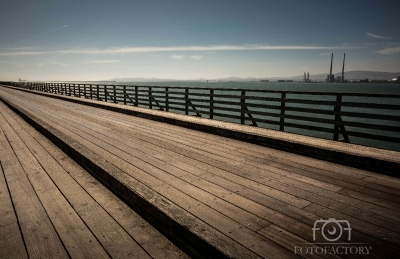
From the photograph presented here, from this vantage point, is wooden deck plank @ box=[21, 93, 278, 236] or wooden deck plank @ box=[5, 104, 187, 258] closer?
wooden deck plank @ box=[5, 104, 187, 258]

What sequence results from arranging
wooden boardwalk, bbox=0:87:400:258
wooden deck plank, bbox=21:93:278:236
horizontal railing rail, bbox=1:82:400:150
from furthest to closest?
horizontal railing rail, bbox=1:82:400:150 → wooden deck plank, bbox=21:93:278:236 → wooden boardwalk, bbox=0:87:400:258

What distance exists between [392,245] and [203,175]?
2.03 metres

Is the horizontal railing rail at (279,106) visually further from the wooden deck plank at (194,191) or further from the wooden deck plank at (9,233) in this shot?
the wooden deck plank at (9,233)

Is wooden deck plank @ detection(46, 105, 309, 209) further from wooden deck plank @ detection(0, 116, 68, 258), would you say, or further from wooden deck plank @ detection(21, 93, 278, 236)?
wooden deck plank @ detection(0, 116, 68, 258)

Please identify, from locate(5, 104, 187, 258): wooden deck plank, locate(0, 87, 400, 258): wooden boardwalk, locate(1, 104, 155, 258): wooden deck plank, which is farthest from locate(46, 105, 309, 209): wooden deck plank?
locate(1, 104, 155, 258): wooden deck plank

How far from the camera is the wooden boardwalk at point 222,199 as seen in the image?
2027mm

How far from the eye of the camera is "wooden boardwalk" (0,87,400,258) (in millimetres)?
2027

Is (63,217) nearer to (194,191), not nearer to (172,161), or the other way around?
(194,191)

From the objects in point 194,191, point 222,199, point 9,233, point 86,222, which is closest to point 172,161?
point 194,191

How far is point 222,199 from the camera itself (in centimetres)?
272

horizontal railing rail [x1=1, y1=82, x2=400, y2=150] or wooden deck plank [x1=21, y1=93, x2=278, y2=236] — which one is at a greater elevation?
horizontal railing rail [x1=1, y1=82, x2=400, y2=150]

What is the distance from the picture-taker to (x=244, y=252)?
182cm

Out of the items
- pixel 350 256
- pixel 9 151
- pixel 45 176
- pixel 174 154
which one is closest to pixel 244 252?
pixel 350 256

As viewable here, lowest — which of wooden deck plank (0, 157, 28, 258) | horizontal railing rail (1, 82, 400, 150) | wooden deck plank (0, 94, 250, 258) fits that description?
wooden deck plank (0, 157, 28, 258)
